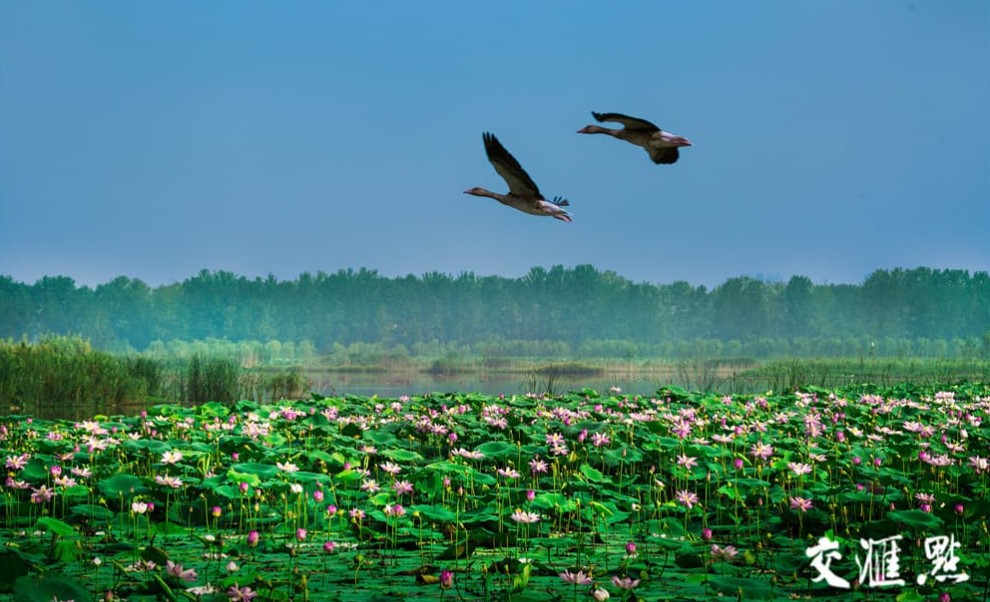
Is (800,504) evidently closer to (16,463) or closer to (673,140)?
(673,140)

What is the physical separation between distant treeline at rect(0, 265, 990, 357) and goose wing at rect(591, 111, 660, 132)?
162 feet

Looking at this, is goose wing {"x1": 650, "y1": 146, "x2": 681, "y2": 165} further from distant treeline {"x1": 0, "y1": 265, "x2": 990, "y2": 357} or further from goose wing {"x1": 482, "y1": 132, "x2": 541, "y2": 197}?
distant treeline {"x1": 0, "y1": 265, "x2": 990, "y2": 357}

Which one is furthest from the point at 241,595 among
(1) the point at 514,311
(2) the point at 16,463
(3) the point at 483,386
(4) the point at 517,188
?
(1) the point at 514,311

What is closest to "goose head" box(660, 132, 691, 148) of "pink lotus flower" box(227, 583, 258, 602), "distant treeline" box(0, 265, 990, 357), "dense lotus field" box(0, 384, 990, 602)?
"dense lotus field" box(0, 384, 990, 602)

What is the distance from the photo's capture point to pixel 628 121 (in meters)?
5.44

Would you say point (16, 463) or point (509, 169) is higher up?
point (509, 169)

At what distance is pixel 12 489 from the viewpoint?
6.88m

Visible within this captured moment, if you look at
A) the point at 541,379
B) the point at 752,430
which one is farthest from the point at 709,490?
the point at 541,379

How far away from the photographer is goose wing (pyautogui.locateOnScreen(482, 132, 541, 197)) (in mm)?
5633

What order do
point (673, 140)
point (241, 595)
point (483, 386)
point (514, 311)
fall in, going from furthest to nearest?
point (514, 311) → point (483, 386) → point (673, 140) → point (241, 595)

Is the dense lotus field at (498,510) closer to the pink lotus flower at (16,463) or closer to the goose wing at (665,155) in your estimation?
the pink lotus flower at (16,463)

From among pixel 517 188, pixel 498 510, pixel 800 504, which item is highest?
pixel 517 188

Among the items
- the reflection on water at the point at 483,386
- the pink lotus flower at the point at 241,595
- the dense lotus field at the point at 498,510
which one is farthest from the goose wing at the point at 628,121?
the reflection on water at the point at 483,386

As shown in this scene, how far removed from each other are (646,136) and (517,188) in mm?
858
